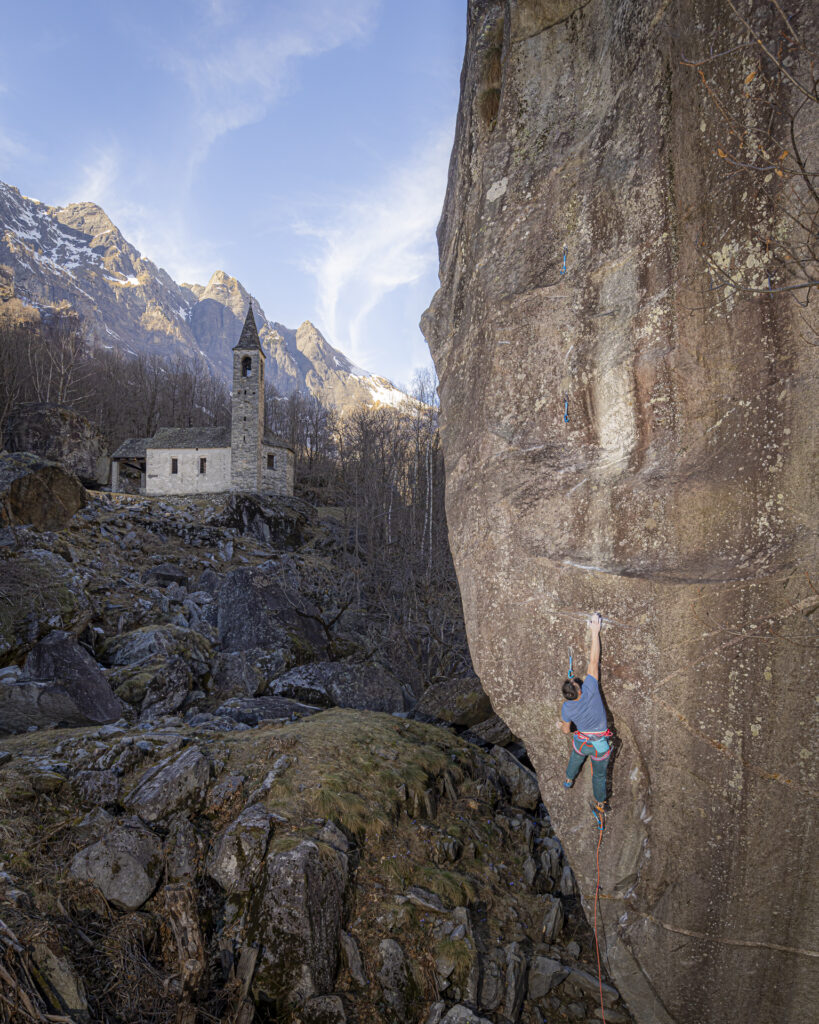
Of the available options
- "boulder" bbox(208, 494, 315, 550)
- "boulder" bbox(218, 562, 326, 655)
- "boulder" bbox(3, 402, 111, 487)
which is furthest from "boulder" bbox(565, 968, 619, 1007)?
"boulder" bbox(3, 402, 111, 487)

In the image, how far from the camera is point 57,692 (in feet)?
22.7

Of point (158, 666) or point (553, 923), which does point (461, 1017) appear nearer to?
point (553, 923)

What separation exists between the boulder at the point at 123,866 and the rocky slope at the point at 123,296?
109m

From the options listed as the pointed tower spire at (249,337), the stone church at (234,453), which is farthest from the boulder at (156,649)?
the pointed tower spire at (249,337)

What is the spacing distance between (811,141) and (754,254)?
2.17 ft

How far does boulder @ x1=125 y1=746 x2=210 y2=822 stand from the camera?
16.1ft

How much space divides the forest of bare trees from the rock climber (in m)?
9.11

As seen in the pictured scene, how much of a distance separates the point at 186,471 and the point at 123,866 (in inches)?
1137

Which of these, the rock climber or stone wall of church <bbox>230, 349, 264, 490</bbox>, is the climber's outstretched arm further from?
stone wall of church <bbox>230, 349, 264, 490</bbox>

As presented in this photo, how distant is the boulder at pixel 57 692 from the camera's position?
6.73 meters

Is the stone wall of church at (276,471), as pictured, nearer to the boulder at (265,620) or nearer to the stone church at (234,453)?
the stone church at (234,453)

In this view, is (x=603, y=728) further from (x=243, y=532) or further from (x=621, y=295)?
(x=243, y=532)

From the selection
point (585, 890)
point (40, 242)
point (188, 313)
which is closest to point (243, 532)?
point (585, 890)

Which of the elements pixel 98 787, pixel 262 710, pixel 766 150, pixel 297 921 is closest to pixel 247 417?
pixel 262 710
